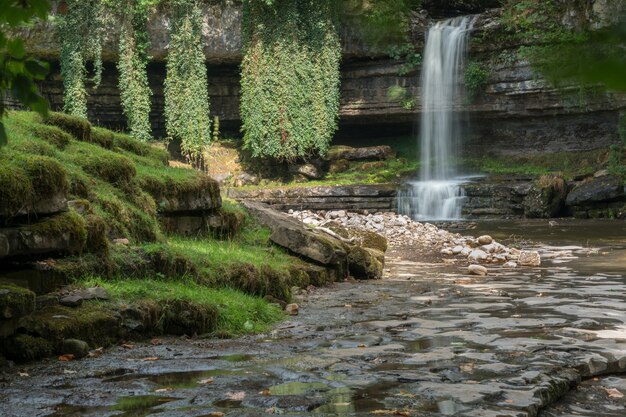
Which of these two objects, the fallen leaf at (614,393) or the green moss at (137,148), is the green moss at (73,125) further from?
the fallen leaf at (614,393)

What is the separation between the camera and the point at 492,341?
6723 mm

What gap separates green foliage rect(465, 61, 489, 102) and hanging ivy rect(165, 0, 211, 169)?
1029 cm

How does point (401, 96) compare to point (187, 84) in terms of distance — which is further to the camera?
point (401, 96)

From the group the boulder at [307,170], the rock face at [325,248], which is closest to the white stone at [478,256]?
the rock face at [325,248]

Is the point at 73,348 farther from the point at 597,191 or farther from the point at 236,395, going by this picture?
the point at 597,191

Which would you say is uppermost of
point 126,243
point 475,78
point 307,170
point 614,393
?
point 475,78

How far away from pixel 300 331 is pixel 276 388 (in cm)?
244

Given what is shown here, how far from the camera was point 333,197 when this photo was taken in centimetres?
2580

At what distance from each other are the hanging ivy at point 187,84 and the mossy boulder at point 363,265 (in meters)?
18.2

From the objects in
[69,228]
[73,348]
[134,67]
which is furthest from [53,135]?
[134,67]

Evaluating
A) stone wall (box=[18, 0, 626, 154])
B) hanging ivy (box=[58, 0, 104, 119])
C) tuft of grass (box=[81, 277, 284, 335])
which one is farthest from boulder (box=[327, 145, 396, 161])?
tuft of grass (box=[81, 277, 284, 335])

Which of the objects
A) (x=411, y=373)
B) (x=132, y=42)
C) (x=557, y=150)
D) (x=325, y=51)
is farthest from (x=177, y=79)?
(x=411, y=373)

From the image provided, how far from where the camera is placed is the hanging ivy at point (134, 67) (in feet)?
92.9

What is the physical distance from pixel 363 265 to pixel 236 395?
7.41 metres
